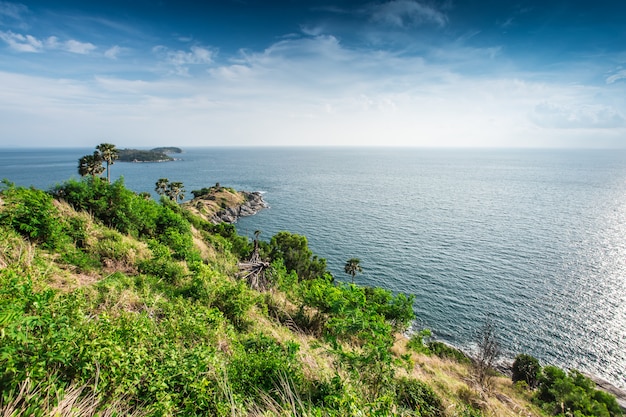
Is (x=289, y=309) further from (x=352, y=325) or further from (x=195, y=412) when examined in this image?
(x=195, y=412)

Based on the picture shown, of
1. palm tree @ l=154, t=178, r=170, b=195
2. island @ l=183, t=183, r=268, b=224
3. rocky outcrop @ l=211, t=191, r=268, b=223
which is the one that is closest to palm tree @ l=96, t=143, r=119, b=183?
palm tree @ l=154, t=178, r=170, b=195

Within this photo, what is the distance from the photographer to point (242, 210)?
8819 centimetres

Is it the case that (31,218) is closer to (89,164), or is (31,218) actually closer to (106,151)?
(89,164)

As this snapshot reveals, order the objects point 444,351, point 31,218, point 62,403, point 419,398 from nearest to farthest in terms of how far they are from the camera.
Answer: point 62,403, point 419,398, point 31,218, point 444,351

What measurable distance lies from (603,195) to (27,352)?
528 feet

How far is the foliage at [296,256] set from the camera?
145ft

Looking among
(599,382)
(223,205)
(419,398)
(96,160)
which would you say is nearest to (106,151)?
(96,160)

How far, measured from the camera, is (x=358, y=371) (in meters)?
7.16

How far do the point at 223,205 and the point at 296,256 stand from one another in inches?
1992

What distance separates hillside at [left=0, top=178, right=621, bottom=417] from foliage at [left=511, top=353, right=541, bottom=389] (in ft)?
71.3

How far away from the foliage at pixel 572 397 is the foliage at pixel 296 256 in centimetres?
2740

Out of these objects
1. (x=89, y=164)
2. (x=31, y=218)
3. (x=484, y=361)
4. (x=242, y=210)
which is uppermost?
(x=89, y=164)

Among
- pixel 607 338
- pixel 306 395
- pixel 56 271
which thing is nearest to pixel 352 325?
pixel 306 395

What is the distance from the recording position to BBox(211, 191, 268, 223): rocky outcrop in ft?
263
